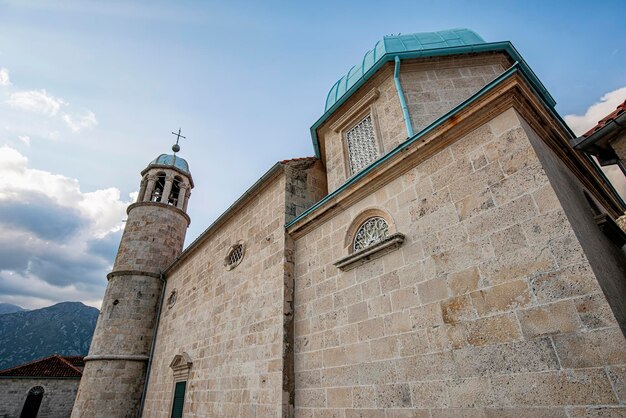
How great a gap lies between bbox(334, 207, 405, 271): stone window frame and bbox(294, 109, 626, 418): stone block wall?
0.28 feet

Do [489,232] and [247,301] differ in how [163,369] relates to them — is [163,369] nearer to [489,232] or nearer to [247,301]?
[247,301]

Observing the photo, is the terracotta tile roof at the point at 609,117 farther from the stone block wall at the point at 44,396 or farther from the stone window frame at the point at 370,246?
the stone block wall at the point at 44,396

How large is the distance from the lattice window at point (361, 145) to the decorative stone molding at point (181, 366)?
6.43 meters

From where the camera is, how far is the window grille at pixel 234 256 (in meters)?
7.38

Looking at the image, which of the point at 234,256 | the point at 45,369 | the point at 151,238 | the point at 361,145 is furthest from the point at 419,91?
the point at 45,369

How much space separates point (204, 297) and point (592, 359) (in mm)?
8050

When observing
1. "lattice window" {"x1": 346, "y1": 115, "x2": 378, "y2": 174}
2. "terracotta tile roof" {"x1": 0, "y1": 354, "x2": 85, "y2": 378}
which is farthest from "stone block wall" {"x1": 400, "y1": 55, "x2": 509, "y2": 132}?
"terracotta tile roof" {"x1": 0, "y1": 354, "x2": 85, "y2": 378}

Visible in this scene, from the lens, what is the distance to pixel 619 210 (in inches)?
234

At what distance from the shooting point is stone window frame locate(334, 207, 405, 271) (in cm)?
398

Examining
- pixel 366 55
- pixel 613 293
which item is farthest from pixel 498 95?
pixel 366 55

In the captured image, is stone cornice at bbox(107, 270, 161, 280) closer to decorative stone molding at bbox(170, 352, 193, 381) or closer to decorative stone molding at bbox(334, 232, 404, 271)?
decorative stone molding at bbox(170, 352, 193, 381)

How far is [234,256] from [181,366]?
341cm

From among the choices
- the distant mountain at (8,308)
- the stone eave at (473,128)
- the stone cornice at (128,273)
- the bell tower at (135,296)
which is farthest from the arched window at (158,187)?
the distant mountain at (8,308)

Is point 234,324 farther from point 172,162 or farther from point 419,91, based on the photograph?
point 172,162
